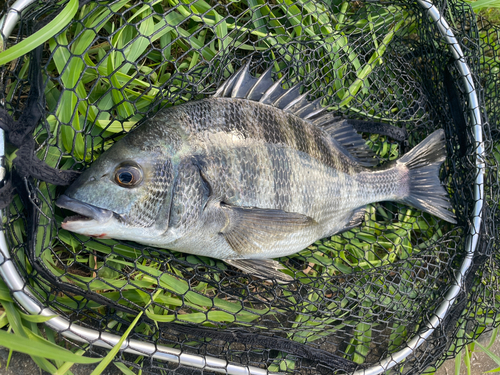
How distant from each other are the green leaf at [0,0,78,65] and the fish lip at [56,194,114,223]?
673 millimetres

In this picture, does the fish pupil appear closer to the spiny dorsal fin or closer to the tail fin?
the spiny dorsal fin

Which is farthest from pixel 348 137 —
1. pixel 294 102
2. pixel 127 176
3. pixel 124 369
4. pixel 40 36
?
pixel 124 369

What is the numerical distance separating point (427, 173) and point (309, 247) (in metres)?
1.06

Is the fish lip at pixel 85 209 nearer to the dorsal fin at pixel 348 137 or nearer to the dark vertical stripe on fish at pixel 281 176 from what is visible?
the dark vertical stripe on fish at pixel 281 176

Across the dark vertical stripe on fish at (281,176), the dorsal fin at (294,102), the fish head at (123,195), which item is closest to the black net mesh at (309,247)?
the dorsal fin at (294,102)

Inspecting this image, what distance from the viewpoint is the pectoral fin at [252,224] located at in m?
1.87

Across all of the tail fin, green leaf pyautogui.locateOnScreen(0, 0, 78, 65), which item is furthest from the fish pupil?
the tail fin

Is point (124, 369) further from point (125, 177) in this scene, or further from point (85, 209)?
point (125, 177)

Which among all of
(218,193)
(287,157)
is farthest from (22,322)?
(287,157)

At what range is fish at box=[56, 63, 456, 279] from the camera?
1.63m

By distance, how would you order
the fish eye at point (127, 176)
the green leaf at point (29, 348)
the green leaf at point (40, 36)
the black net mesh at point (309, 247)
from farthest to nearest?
the black net mesh at point (309, 247), the fish eye at point (127, 176), the green leaf at point (40, 36), the green leaf at point (29, 348)

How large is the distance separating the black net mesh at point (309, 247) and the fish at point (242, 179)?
0.21 metres

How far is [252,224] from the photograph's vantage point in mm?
1890

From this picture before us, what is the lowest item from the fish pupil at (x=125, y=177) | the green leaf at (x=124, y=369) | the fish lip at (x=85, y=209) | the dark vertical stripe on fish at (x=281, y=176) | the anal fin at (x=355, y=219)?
the green leaf at (x=124, y=369)
